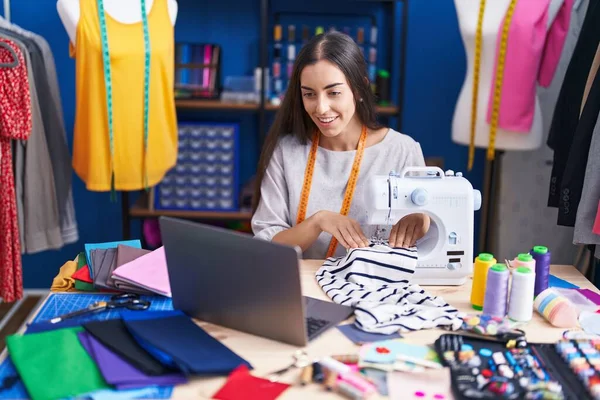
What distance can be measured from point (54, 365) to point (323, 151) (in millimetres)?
1138

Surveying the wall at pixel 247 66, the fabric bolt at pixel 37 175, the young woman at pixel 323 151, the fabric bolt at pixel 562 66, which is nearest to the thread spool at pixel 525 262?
the young woman at pixel 323 151

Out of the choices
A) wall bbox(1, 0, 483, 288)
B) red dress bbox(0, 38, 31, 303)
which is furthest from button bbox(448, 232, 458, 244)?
wall bbox(1, 0, 483, 288)

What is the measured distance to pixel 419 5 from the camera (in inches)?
143

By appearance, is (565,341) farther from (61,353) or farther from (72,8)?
(72,8)

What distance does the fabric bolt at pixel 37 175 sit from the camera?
9.71ft

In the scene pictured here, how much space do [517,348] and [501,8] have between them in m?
1.94

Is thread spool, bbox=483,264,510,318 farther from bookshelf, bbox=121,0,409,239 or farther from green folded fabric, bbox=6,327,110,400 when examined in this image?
bookshelf, bbox=121,0,409,239

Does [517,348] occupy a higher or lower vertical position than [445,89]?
lower

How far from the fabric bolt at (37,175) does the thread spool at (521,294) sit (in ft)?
7.05

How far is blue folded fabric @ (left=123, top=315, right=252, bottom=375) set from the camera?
1293mm

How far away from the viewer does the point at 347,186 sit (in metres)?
2.16

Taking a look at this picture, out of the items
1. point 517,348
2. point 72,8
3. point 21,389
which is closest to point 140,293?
point 21,389

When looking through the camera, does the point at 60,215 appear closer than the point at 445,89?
Yes

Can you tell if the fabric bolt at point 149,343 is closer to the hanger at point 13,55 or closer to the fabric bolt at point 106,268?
the fabric bolt at point 106,268
